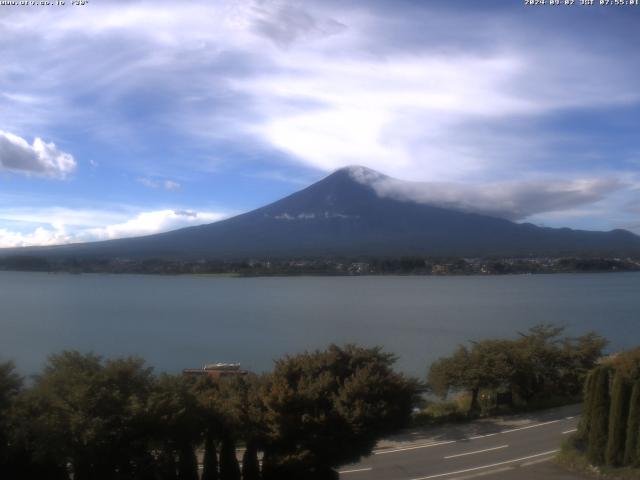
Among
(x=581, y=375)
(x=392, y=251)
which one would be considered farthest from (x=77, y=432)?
(x=392, y=251)

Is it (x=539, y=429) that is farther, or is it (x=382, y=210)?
(x=382, y=210)

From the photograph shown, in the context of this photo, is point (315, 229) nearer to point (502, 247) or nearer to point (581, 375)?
point (502, 247)

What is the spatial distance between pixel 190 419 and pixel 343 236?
323 feet

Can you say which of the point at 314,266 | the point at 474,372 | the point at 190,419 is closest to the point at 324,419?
the point at 190,419

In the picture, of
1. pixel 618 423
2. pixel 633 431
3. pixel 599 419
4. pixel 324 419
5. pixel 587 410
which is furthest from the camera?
pixel 587 410

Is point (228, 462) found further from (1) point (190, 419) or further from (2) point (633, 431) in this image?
(2) point (633, 431)

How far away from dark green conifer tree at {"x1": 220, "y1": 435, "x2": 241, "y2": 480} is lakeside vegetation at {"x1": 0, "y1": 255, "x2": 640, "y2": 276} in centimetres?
6140

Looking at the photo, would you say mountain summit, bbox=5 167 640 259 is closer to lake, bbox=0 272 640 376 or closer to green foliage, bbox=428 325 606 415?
lake, bbox=0 272 640 376

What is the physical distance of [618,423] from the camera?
336 inches

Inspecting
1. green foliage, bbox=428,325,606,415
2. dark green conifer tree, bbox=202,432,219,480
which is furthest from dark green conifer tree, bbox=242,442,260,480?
green foliage, bbox=428,325,606,415

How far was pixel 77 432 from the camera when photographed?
6609 mm

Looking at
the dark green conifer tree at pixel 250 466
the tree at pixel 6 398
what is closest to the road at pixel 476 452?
the dark green conifer tree at pixel 250 466

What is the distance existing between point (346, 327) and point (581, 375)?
58.3ft

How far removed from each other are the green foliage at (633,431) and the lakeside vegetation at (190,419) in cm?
269
